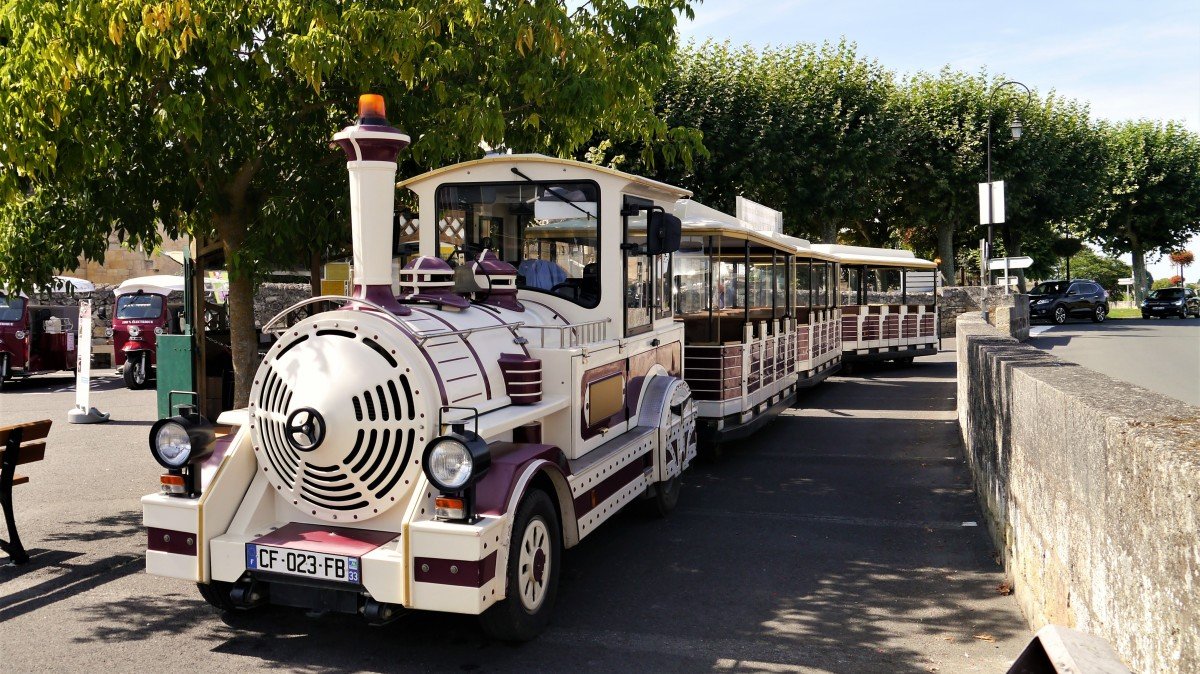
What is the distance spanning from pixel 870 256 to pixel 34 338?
17829 millimetres

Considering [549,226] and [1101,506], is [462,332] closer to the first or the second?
[549,226]

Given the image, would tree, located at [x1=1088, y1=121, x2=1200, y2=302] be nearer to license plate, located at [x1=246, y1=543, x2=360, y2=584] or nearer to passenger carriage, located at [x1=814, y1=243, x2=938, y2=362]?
passenger carriage, located at [x1=814, y1=243, x2=938, y2=362]

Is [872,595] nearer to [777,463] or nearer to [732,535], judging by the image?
[732,535]

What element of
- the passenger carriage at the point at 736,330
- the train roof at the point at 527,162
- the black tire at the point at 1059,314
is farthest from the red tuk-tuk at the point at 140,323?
the black tire at the point at 1059,314

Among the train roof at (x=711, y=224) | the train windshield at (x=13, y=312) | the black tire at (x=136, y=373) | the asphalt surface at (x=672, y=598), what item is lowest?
the asphalt surface at (x=672, y=598)

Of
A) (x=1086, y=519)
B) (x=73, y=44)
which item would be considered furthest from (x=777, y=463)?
(x=73, y=44)

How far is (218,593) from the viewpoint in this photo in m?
5.16

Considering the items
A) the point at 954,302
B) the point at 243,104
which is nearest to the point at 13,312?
the point at 243,104

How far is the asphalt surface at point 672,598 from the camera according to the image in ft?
15.9

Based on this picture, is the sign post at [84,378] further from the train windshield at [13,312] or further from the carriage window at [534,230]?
the carriage window at [534,230]

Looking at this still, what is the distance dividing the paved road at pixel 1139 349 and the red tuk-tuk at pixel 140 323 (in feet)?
51.7

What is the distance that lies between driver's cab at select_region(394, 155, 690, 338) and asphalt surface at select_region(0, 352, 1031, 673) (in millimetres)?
1818

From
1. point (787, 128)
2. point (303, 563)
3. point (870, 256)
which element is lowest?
point (303, 563)

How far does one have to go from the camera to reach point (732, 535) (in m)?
7.27
